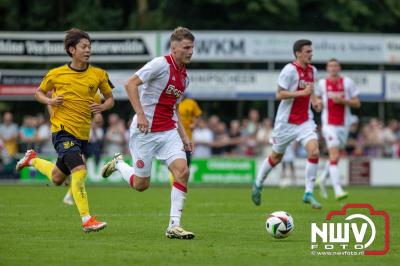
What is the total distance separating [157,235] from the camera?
451 inches

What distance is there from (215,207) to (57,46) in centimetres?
1419

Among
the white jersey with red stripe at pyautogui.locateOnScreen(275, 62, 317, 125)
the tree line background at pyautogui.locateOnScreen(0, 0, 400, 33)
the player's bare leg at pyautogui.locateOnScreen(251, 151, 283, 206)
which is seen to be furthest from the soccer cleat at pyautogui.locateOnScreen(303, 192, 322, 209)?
the tree line background at pyautogui.locateOnScreen(0, 0, 400, 33)

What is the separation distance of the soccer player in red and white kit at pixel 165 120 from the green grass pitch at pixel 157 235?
61 cm

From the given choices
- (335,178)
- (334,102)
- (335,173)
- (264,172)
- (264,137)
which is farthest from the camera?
(264,137)

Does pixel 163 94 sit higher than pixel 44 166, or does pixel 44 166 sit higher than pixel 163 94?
pixel 163 94

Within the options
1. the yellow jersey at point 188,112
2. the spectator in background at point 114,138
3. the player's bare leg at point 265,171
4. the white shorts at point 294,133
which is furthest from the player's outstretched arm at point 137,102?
the spectator in background at point 114,138

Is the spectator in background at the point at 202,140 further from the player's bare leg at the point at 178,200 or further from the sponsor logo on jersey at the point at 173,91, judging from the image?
the player's bare leg at the point at 178,200

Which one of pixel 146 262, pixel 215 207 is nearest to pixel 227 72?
pixel 215 207

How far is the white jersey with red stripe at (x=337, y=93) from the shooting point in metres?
19.4

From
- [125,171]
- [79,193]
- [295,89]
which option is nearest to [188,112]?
[295,89]

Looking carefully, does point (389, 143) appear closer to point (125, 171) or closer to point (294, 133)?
point (294, 133)

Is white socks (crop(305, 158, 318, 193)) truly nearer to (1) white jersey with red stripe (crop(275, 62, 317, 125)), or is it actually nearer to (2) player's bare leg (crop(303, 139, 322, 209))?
(2) player's bare leg (crop(303, 139, 322, 209))

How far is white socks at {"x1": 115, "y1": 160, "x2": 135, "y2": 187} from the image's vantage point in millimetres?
12149

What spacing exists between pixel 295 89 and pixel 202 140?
12446 millimetres
